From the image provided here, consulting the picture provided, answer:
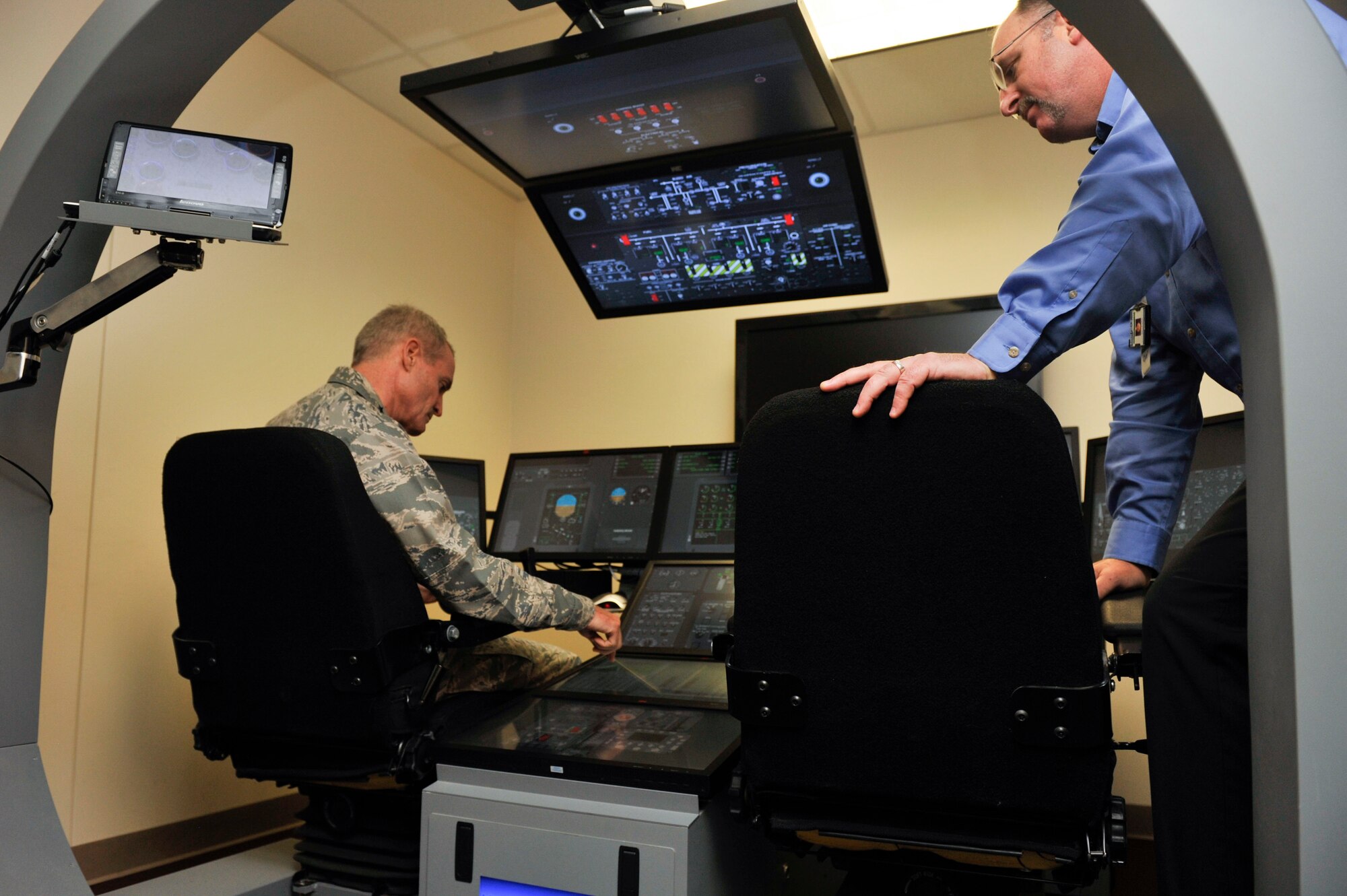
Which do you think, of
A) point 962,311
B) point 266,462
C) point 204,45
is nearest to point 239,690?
point 266,462

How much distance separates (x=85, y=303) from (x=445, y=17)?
7.19 ft

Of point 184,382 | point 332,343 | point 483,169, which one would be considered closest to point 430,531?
point 184,382

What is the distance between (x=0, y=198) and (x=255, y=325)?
5.51ft

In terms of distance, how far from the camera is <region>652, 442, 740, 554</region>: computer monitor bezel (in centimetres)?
248

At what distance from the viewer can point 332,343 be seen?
11.5 ft

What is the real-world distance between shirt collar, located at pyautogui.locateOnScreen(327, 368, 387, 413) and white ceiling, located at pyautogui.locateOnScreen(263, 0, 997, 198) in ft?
5.34

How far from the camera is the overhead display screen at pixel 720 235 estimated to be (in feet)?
7.37

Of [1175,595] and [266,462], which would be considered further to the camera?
[266,462]

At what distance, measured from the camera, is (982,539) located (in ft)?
3.56

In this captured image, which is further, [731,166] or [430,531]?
[731,166]

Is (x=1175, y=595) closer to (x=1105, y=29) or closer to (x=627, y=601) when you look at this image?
(x=1105, y=29)

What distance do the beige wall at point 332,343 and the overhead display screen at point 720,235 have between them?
130cm

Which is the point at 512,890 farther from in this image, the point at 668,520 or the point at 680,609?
the point at 668,520

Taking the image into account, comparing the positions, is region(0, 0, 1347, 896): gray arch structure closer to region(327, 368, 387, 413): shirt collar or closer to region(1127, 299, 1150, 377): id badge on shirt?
region(1127, 299, 1150, 377): id badge on shirt
